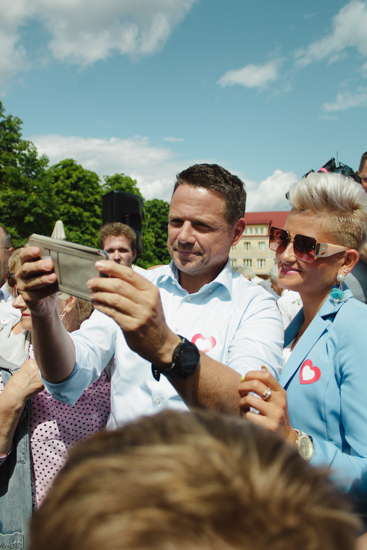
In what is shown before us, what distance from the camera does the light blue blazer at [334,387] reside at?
5.40ft

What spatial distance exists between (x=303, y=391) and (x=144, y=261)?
118 feet

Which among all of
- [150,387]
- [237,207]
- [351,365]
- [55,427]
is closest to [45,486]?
[55,427]

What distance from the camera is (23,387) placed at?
2.47 meters

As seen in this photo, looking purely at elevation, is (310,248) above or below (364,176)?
below

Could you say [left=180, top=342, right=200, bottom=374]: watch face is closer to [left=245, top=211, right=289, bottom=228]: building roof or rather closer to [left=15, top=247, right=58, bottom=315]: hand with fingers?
[left=15, top=247, right=58, bottom=315]: hand with fingers

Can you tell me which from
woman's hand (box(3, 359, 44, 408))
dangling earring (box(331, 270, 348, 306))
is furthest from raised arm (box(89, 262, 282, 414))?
woman's hand (box(3, 359, 44, 408))

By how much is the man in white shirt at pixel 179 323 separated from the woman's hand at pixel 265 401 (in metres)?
0.17

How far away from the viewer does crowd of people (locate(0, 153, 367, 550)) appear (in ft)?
1.71

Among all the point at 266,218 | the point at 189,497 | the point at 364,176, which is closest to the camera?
the point at 189,497

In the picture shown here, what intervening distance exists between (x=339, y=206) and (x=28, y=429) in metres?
2.41

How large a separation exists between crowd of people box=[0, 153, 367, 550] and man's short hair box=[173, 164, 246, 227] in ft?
0.04

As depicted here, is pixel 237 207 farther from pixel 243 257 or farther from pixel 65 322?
pixel 243 257

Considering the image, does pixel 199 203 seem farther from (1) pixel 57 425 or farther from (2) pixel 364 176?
(2) pixel 364 176

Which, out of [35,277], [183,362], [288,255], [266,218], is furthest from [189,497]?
[266,218]
